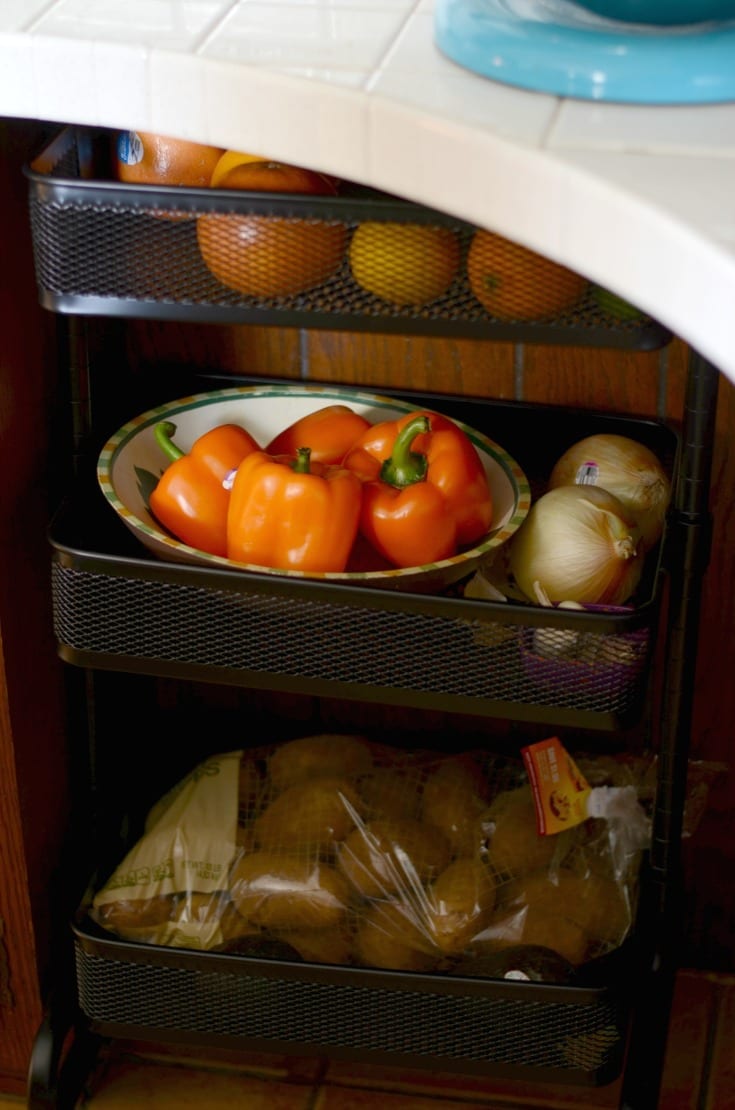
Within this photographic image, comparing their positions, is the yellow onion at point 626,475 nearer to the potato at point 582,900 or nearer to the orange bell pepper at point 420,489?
the orange bell pepper at point 420,489

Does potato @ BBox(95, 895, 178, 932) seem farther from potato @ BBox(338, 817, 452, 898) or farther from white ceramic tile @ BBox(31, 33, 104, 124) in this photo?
white ceramic tile @ BBox(31, 33, 104, 124)

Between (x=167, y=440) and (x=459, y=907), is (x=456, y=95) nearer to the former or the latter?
(x=167, y=440)

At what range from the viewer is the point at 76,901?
4.77 feet

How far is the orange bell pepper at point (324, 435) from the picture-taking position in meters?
1.22

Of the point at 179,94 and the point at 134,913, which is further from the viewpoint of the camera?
the point at 134,913

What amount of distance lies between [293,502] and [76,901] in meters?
0.59

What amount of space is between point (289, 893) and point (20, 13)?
31.9 inches

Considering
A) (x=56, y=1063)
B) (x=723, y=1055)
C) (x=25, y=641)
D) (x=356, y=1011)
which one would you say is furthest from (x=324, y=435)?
(x=723, y=1055)

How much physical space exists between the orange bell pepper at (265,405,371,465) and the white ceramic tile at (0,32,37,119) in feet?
1.19

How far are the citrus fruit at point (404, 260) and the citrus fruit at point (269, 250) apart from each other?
2 centimetres

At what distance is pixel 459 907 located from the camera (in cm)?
132

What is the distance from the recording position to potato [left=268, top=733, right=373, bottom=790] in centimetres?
145

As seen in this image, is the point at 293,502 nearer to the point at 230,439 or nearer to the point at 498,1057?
the point at 230,439

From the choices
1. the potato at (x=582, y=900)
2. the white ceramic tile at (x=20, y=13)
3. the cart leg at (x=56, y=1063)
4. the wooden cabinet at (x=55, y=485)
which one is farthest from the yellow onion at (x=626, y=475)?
the cart leg at (x=56, y=1063)
